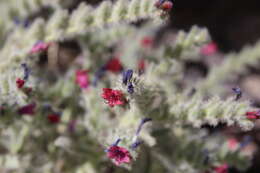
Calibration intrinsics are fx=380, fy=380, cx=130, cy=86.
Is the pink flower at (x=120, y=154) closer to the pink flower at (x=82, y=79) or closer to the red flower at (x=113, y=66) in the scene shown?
the pink flower at (x=82, y=79)

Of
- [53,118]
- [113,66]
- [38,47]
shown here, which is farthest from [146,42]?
[38,47]

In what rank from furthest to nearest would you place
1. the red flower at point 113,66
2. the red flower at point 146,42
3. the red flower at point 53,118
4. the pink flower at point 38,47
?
the red flower at point 146,42, the red flower at point 113,66, the red flower at point 53,118, the pink flower at point 38,47

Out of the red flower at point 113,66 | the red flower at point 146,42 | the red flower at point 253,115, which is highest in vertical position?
the red flower at point 146,42

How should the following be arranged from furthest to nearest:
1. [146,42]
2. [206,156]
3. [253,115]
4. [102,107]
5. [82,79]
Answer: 1. [146,42]
2. [82,79]
3. [102,107]
4. [206,156]
5. [253,115]

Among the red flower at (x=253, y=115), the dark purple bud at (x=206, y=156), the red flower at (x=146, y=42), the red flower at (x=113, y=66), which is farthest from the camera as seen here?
the red flower at (x=146, y=42)

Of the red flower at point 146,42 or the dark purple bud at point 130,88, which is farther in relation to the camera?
the red flower at point 146,42

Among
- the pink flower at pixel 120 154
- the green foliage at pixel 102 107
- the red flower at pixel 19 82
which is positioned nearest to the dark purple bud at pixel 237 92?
the green foliage at pixel 102 107

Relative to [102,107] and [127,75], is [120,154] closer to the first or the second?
[127,75]

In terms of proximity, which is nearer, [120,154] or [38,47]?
[120,154]
